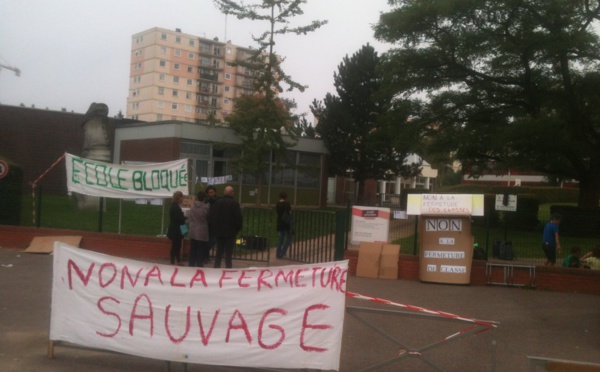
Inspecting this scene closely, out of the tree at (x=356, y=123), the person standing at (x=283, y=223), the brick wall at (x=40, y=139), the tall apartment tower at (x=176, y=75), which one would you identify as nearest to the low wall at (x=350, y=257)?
the person standing at (x=283, y=223)

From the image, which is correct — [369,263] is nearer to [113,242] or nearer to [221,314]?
[113,242]

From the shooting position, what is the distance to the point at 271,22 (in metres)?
32.9

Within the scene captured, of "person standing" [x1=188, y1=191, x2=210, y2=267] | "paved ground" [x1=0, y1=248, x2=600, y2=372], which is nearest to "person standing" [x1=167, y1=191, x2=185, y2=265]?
"person standing" [x1=188, y1=191, x2=210, y2=267]

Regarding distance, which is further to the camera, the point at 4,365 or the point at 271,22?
the point at 271,22

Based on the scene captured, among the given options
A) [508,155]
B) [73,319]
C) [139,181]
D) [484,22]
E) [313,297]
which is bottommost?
[73,319]

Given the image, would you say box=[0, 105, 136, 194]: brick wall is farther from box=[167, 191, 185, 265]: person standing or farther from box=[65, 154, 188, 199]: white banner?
box=[167, 191, 185, 265]: person standing

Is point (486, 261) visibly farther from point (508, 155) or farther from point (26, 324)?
point (508, 155)

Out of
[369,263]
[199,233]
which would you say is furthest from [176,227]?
[369,263]

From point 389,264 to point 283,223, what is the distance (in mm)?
2784

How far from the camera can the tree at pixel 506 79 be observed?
25906 millimetres

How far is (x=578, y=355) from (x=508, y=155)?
21.6m

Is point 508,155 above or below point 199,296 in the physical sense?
above

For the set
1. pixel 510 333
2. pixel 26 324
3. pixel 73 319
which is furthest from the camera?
pixel 510 333

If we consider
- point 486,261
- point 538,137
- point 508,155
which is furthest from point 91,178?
point 508,155
